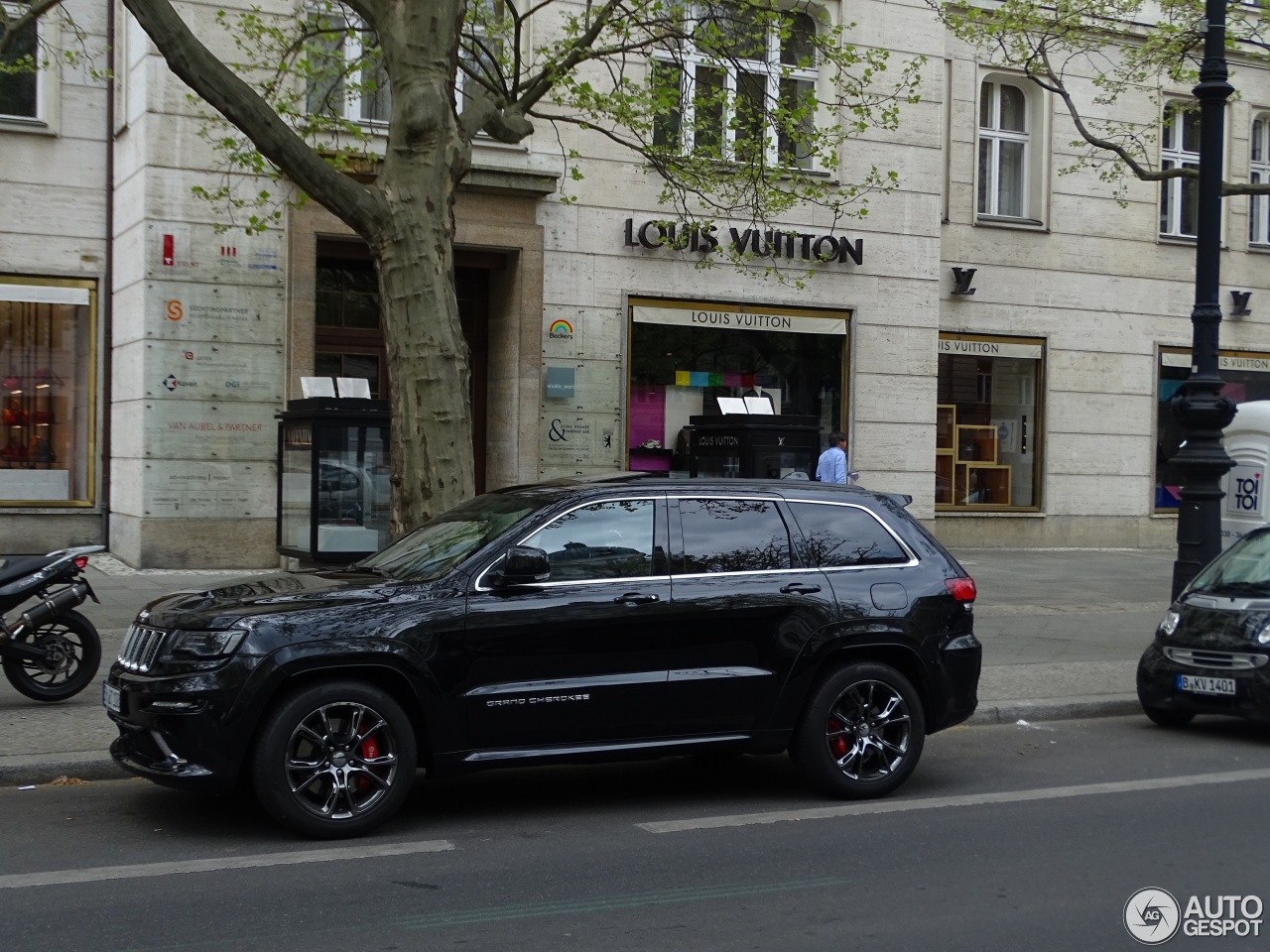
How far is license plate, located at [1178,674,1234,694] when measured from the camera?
9.47 meters

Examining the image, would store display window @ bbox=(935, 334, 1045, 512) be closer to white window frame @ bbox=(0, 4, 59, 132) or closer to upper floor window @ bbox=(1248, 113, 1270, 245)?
upper floor window @ bbox=(1248, 113, 1270, 245)

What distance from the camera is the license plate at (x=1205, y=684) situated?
9.47 m

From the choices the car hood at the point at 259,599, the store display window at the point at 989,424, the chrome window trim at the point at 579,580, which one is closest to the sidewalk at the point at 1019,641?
the store display window at the point at 989,424

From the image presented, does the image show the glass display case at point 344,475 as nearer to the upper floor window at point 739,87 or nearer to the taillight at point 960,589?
the upper floor window at point 739,87

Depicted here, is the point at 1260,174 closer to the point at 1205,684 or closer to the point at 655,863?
the point at 1205,684

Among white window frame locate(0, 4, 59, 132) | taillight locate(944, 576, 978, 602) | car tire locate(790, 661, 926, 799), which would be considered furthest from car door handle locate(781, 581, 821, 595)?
white window frame locate(0, 4, 59, 132)

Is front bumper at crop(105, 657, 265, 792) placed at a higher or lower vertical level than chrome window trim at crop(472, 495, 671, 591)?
lower

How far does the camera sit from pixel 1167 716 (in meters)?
10.1

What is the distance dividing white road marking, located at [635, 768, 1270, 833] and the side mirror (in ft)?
4.45

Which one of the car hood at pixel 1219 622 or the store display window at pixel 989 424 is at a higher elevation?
the store display window at pixel 989 424

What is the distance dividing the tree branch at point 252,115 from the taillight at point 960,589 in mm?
4986

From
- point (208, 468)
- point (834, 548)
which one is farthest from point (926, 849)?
point (208, 468)

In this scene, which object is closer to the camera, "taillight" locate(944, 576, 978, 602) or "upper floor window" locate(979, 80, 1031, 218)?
"taillight" locate(944, 576, 978, 602)

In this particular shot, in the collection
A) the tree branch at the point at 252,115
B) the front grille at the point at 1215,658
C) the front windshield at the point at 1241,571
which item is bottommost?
the front grille at the point at 1215,658
